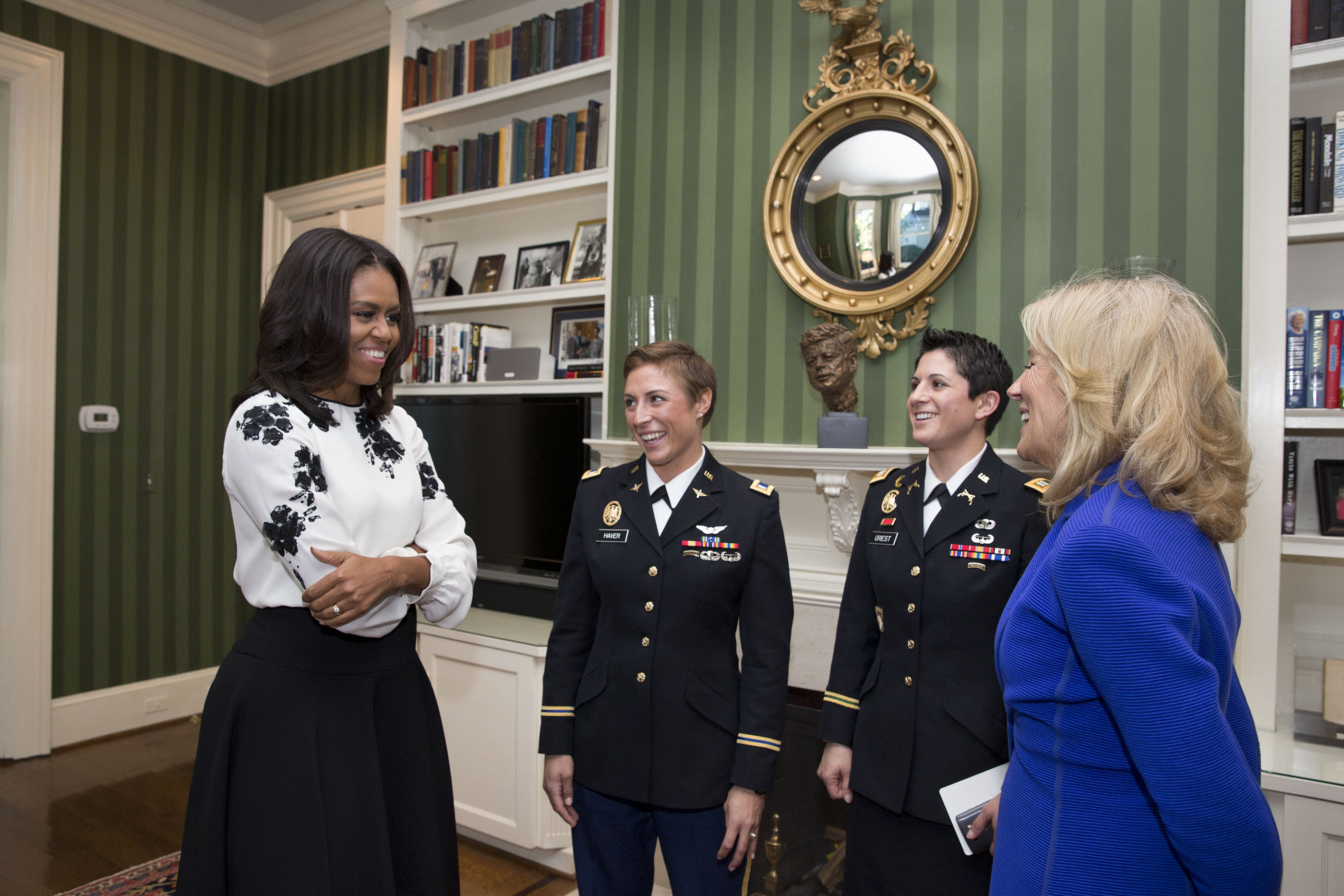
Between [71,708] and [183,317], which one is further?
[183,317]

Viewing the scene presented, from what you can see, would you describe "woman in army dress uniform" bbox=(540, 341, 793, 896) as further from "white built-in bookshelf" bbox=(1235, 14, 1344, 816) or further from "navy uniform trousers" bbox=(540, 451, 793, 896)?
"white built-in bookshelf" bbox=(1235, 14, 1344, 816)

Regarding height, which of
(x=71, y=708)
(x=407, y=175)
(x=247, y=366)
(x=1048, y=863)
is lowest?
(x=71, y=708)

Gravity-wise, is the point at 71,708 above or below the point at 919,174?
below

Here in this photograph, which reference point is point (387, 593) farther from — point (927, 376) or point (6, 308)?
point (6, 308)

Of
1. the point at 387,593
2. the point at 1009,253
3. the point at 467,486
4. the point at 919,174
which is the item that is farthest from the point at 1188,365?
the point at 467,486

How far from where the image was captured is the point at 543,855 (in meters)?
Result: 2.97

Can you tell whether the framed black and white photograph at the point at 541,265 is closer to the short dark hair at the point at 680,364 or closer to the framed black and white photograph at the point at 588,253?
the framed black and white photograph at the point at 588,253

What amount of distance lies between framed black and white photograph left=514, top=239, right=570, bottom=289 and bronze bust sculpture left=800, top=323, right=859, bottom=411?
4.17 ft

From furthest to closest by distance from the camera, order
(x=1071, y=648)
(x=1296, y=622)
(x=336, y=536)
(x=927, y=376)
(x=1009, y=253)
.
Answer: (x=1009, y=253) < (x=1296, y=622) < (x=927, y=376) < (x=336, y=536) < (x=1071, y=648)

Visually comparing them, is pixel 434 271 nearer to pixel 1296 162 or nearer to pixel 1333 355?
pixel 1296 162

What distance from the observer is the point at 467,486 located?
3.60 meters

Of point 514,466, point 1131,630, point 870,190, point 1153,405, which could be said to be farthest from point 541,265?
point 1131,630

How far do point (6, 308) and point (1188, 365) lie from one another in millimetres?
4682

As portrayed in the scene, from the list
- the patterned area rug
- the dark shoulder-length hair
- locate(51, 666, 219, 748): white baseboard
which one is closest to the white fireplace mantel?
the dark shoulder-length hair
